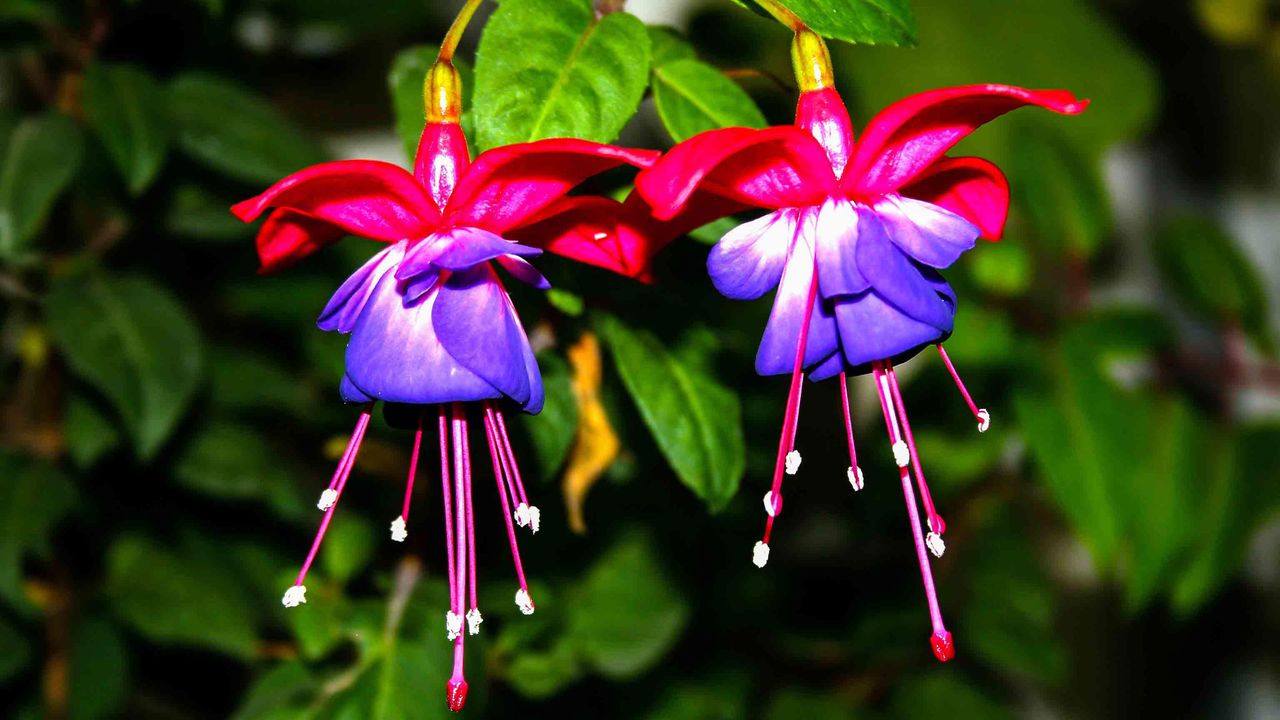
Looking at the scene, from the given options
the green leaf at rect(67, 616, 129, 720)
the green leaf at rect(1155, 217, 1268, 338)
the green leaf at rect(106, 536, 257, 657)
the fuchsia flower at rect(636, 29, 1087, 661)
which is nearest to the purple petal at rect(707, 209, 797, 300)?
the fuchsia flower at rect(636, 29, 1087, 661)

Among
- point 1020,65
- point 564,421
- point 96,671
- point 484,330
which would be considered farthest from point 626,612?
point 1020,65

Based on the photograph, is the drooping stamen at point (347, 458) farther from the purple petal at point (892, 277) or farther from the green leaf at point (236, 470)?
the green leaf at point (236, 470)

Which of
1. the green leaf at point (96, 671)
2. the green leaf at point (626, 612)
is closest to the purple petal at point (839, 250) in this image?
the green leaf at point (626, 612)

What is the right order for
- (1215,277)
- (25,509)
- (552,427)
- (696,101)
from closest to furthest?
(696,101) < (552,427) < (25,509) < (1215,277)

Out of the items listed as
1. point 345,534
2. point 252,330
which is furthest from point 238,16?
point 345,534

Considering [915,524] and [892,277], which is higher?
[892,277]

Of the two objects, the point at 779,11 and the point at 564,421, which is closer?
the point at 779,11

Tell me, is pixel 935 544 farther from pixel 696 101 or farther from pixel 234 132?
pixel 234 132
